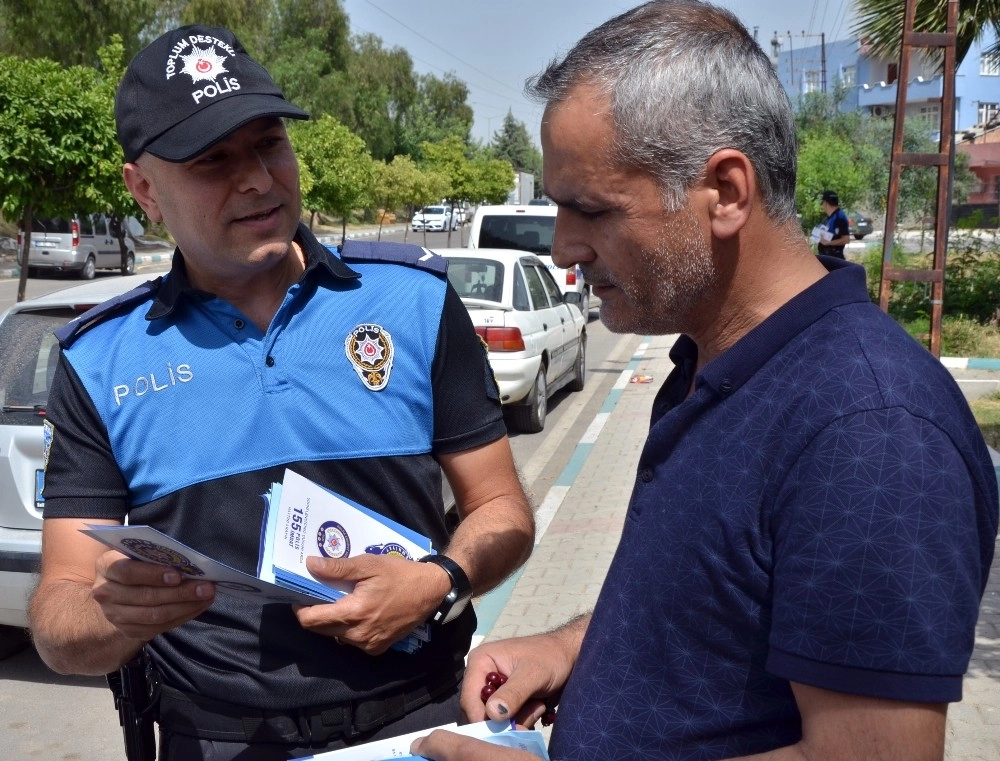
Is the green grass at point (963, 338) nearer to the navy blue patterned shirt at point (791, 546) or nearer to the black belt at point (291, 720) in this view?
the black belt at point (291, 720)

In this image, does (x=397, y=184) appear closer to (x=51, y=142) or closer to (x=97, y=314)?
(x=51, y=142)

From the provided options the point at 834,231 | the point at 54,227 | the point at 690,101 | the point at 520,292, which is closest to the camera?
the point at 690,101

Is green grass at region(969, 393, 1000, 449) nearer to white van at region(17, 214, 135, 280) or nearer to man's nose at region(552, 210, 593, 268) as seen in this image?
man's nose at region(552, 210, 593, 268)

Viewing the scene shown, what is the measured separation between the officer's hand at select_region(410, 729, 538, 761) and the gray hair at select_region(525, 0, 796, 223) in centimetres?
81

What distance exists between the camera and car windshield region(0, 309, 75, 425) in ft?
16.0

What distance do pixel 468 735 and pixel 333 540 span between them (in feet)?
1.33

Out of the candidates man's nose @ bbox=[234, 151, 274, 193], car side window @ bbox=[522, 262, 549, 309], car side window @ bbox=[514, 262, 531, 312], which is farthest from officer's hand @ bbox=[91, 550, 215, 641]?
car side window @ bbox=[522, 262, 549, 309]

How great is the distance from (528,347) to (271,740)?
25.7 feet

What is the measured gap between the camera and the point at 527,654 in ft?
6.04

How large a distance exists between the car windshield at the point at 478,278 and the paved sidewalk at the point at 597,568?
5.57ft

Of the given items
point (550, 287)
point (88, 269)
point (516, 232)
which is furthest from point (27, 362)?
point (88, 269)

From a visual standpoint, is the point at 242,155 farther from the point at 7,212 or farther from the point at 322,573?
the point at 7,212

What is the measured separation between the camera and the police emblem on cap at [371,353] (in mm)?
2129

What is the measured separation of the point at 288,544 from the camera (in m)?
1.67
